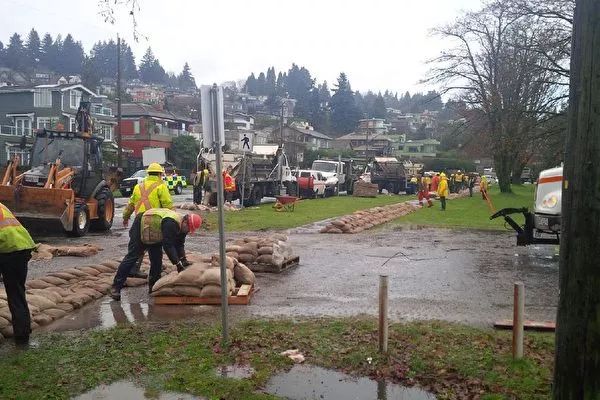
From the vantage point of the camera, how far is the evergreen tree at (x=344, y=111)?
11769 cm

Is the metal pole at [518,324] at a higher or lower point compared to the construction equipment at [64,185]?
lower

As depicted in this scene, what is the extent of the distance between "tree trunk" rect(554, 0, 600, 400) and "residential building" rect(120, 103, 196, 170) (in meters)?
53.0

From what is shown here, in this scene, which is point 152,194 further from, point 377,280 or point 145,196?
point 377,280

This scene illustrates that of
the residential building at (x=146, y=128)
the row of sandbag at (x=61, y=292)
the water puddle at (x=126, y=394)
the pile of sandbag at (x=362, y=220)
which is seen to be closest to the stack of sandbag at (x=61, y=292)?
the row of sandbag at (x=61, y=292)

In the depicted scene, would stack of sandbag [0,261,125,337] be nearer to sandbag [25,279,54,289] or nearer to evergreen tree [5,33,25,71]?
sandbag [25,279,54,289]

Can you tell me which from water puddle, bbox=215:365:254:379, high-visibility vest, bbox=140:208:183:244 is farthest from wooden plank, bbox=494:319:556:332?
high-visibility vest, bbox=140:208:183:244

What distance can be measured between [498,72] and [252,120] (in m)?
73.0

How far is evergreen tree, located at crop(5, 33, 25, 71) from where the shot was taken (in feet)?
379

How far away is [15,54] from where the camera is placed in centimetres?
11656

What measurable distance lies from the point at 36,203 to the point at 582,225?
13639 millimetres

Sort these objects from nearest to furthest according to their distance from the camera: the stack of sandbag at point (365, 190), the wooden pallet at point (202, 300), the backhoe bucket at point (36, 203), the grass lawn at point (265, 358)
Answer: the grass lawn at point (265, 358), the wooden pallet at point (202, 300), the backhoe bucket at point (36, 203), the stack of sandbag at point (365, 190)

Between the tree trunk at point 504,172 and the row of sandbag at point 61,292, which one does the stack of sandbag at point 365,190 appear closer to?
the tree trunk at point 504,172

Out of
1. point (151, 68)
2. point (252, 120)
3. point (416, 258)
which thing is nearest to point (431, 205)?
point (416, 258)

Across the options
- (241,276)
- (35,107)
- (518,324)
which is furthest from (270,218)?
(35,107)
